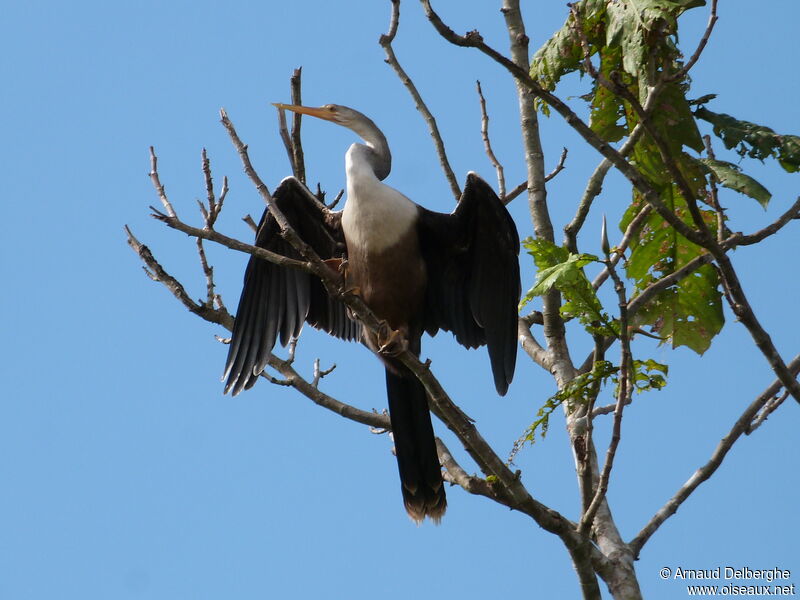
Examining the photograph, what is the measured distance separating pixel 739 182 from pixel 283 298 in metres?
2.44

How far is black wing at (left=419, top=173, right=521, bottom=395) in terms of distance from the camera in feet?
15.1

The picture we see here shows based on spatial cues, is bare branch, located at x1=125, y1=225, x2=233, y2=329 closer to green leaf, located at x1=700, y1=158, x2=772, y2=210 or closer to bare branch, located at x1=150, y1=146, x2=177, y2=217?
bare branch, located at x1=150, y1=146, x2=177, y2=217

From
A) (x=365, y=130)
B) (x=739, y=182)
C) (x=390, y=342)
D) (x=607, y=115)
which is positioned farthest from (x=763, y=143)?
(x=365, y=130)

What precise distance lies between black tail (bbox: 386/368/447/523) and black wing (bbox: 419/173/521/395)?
0.41 m

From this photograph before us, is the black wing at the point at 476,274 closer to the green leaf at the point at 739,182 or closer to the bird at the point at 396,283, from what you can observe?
the bird at the point at 396,283

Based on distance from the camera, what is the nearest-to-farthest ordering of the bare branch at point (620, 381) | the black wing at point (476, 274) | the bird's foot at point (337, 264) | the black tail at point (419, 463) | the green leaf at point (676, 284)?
the bare branch at point (620, 381)
the green leaf at point (676, 284)
the black tail at point (419, 463)
the bird's foot at point (337, 264)
the black wing at point (476, 274)

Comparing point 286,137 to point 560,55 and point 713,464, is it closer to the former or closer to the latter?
point 560,55

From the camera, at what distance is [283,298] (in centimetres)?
494

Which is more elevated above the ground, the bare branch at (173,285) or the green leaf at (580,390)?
the bare branch at (173,285)

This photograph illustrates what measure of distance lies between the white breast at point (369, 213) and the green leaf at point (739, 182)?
1594 millimetres

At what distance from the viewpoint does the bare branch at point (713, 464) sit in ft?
11.2

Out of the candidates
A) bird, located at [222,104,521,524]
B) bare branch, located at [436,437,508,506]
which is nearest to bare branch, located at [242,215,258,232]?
bird, located at [222,104,521,524]

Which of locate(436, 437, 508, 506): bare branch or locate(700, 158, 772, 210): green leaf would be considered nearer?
locate(700, 158, 772, 210): green leaf

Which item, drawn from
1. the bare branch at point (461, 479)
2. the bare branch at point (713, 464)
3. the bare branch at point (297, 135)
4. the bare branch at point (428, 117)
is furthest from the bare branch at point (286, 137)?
the bare branch at point (713, 464)
